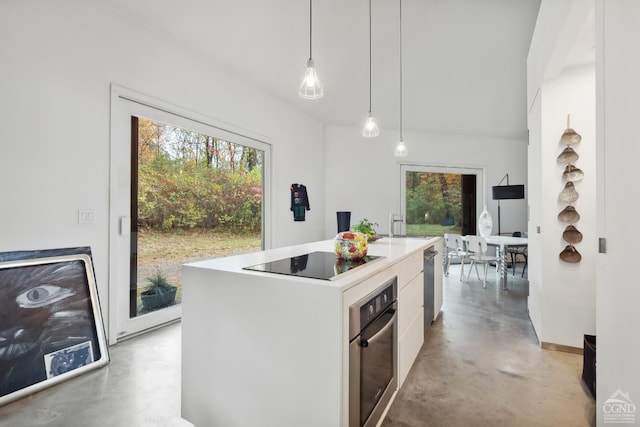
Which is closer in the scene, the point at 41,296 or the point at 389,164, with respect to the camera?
the point at 41,296

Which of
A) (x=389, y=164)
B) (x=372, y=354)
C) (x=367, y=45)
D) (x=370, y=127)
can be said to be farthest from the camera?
(x=389, y=164)

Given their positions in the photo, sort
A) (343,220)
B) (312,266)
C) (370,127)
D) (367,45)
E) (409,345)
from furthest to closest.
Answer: (343,220) → (367,45) → (370,127) → (409,345) → (312,266)

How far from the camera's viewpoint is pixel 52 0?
7.37ft

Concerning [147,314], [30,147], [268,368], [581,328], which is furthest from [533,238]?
[30,147]

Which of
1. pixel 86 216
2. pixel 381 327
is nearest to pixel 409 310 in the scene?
pixel 381 327

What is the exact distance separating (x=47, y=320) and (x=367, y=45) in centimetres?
380

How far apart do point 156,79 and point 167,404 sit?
2660mm

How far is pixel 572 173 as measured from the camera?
247 centimetres

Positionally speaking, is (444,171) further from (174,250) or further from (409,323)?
(174,250)

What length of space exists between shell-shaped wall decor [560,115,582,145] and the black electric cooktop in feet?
6.32

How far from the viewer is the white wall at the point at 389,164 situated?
5840 millimetres

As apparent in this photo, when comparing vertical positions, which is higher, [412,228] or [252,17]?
[252,17]

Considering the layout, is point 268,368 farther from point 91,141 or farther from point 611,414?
point 91,141

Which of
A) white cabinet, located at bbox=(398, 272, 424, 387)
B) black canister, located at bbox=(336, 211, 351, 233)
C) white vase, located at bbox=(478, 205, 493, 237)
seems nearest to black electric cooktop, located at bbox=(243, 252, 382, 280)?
white cabinet, located at bbox=(398, 272, 424, 387)
